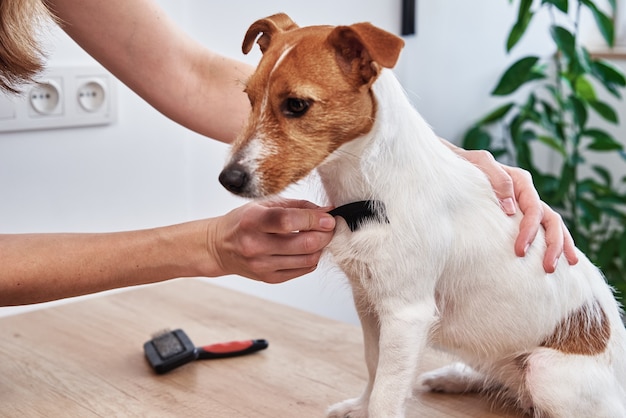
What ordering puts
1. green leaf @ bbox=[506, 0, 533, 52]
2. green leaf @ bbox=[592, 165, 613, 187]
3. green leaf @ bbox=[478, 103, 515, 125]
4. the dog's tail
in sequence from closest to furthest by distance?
the dog's tail, green leaf @ bbox=[506, 0, 533, 52], green leaf @ bbox=[478, 103, 515, 125], green leaf @ bbox=[592, 165, 613, 187]

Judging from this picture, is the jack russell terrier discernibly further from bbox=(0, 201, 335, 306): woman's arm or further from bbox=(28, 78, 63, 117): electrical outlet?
bbox=(28, 78, 63, 117): electrical outlet

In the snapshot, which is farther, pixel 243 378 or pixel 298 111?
pixel 243 378

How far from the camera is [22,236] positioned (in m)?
1.10

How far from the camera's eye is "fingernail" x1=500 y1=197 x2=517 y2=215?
40.3 inches

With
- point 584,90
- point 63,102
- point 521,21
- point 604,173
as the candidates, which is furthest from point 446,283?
point 604,173

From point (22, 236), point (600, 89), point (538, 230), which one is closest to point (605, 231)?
point (600, 89)

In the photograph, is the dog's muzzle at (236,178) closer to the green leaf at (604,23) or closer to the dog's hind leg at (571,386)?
the dog's hind leg at (571,386)

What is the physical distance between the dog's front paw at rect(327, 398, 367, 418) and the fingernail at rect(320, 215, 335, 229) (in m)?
0.27

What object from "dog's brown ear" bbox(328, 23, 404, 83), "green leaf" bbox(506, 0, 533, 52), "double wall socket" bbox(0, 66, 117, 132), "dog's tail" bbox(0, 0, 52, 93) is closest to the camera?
"dog's brown ear" bbox(328, 23, 404, 83)

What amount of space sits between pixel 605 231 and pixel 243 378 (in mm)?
1773

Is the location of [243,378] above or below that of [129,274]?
below

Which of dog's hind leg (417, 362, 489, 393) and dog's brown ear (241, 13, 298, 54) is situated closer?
dog's brown ear (241, 13, 298, 54)

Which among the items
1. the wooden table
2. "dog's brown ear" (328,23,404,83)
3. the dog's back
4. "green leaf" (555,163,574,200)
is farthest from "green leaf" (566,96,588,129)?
"dog's brown ear" (328,23,404,83)

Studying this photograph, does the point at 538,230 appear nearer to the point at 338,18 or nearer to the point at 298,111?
the point at 298,111
